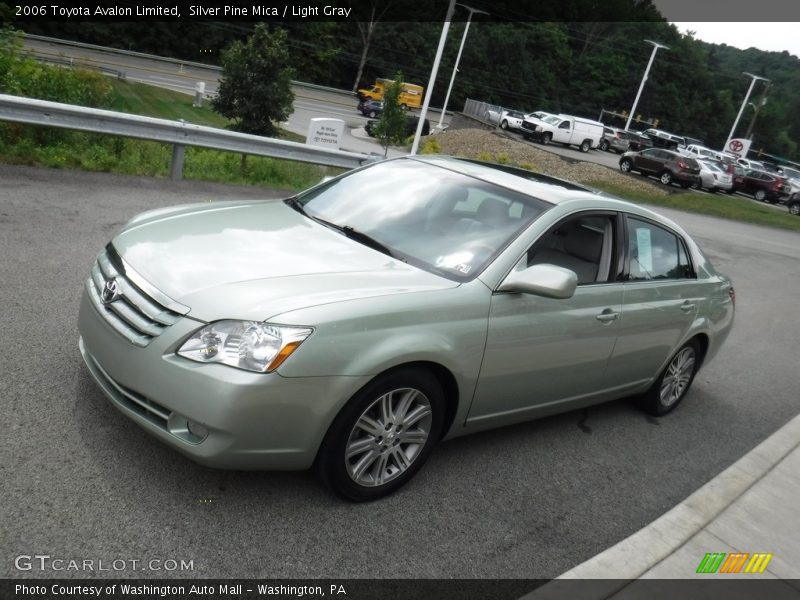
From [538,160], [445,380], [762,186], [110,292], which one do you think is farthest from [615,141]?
[110,292]

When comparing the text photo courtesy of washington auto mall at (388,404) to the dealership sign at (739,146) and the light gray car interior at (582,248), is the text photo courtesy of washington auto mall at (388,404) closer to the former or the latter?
the light gray car interior at (582,248)

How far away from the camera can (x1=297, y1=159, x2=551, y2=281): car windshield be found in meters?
4.27

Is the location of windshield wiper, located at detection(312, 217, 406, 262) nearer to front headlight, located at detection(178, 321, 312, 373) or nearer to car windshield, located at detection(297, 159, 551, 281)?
car windshield, located at detection(297, 159, 551, 281)

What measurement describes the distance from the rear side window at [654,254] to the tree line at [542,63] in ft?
211

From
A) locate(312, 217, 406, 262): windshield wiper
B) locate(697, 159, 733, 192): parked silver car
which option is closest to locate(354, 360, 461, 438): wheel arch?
locate(312, 217, 406, 262): windshield wiper

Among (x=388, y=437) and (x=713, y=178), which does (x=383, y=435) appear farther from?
(x=713, y=178)

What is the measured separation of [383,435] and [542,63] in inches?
4080

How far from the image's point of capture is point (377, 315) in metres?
3.54

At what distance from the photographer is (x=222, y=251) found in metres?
3.91

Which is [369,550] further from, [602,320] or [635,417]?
[635,417]

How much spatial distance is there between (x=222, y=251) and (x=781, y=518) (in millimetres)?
3757

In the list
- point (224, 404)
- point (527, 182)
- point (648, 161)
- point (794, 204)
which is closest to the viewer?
point (224, 404)

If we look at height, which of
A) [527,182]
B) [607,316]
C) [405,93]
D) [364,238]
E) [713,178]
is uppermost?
[527,182]

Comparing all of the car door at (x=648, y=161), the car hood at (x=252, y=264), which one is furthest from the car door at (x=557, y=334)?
the car door at (x=648, y=161)
